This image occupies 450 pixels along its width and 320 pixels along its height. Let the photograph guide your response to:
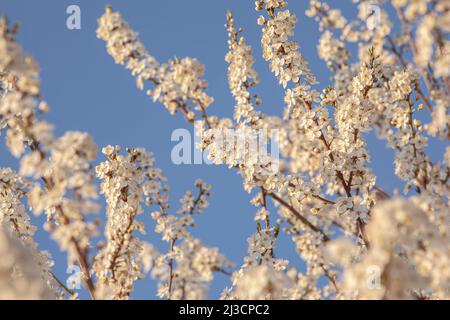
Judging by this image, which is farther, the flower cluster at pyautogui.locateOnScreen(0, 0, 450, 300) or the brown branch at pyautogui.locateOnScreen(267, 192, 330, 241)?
the brown branch at pyautogui.locateOnScreen(267, 192, 330, 241)

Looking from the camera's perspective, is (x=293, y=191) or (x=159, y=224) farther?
(x=159, y=224)

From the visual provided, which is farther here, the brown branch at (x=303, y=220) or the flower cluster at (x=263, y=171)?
the brown branch at (x=303, y=220)

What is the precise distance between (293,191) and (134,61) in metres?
2.71

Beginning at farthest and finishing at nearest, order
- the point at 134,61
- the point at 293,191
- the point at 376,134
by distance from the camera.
Result: the point at 376,134
the point at 134,61
the point at 293,191

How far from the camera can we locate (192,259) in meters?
9.83

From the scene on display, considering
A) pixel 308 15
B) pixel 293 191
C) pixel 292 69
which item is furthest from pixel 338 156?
pixel 308 15

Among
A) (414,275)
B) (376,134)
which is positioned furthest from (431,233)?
(376,134)

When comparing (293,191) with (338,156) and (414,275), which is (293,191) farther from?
(414,275)

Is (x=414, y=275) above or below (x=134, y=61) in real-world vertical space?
below

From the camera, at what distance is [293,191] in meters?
5.58

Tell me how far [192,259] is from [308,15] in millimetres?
5002
